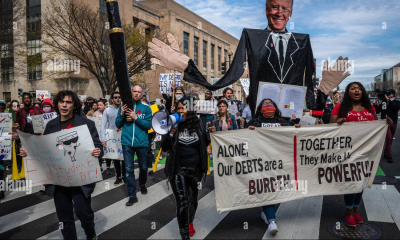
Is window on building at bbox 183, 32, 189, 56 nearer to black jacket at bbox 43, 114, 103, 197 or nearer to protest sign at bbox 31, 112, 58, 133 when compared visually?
protest sign at bbox 31, 112, 58, 133

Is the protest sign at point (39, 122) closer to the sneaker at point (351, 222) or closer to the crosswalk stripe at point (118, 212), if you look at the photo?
the crosswalk stripe at point (118, 212)

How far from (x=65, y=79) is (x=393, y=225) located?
27516mm

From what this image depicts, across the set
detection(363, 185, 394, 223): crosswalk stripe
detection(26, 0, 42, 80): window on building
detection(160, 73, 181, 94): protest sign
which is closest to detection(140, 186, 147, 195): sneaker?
detection(363, 185, 394, 223): crosswalk stripe

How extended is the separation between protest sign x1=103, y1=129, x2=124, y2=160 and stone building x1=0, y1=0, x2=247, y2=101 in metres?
6.98

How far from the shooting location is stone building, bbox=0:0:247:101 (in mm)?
27078

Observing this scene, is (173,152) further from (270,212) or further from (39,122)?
(39,122)

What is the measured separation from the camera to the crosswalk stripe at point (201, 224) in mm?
4027

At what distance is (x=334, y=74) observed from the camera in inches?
200

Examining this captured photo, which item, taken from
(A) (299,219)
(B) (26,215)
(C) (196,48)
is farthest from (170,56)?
(C) (196,48)

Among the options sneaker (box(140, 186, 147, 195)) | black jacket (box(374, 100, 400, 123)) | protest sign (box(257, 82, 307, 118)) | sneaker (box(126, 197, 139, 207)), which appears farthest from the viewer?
black jacket (box(374, 100, 400, 123))

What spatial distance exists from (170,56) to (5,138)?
11.6 ft

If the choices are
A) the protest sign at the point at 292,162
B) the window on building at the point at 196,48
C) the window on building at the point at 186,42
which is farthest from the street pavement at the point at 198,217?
the window on building at the point at 196,48

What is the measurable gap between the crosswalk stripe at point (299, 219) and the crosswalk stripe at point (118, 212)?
7.05 feet

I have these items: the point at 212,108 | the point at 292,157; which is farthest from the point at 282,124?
the point at 212,108
